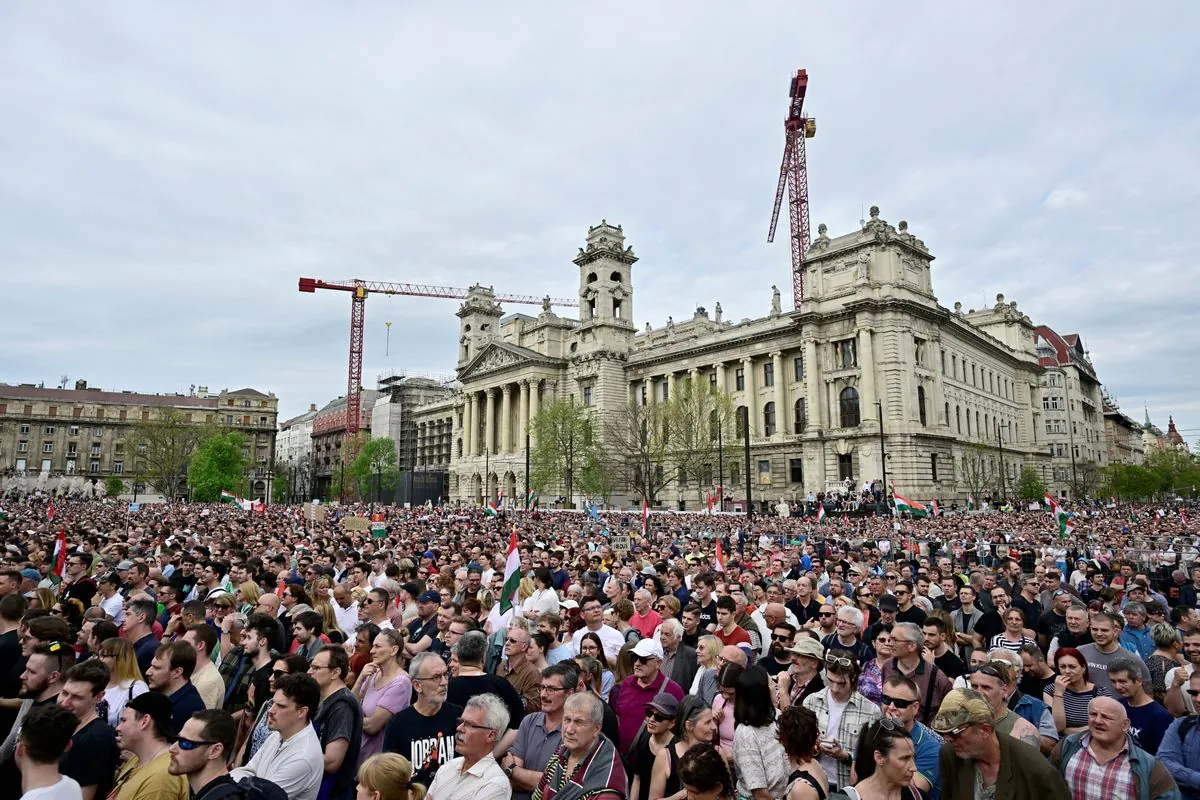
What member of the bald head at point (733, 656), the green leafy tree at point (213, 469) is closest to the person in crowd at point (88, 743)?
the bald head at point (733, 656)

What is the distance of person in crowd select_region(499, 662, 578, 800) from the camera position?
493cm

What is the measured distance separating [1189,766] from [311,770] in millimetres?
5793

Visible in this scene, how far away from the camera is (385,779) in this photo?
368 centimetres

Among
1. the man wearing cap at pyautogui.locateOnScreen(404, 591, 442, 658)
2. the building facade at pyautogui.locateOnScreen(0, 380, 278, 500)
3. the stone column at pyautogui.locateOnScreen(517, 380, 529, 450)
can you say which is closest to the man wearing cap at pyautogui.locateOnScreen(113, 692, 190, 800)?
the man wearing cap at pyautogui.locateOnScreen(404, 591, 442, 658)

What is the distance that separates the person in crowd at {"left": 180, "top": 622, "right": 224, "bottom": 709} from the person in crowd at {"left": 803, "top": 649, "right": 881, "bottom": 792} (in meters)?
4.78

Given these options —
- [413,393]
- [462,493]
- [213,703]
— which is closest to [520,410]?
[462,493]

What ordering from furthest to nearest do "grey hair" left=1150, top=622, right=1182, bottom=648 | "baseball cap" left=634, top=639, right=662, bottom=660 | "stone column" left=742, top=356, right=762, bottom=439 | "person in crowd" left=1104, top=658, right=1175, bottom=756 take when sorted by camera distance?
"stone column" left=742, top=356, right=762, bottom=439, "grey hair" left=1150, top=622, right=1182, bottom=648, "baseball cap" left=634, top=639, right=662, bottom=660, "person in crowd" left=1104, top=658, right=1175, bottom=756

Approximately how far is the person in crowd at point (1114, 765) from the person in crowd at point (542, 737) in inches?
130

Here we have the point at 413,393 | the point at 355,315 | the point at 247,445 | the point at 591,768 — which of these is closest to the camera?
the point at 591,768

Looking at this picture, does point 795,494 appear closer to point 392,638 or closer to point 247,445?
point 392,638

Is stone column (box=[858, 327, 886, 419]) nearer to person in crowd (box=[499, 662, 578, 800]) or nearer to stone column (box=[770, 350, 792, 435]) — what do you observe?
stone column (box=[770, 350, 792, 435])

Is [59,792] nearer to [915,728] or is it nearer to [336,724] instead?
[336,724]

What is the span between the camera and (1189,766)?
4.80 metres

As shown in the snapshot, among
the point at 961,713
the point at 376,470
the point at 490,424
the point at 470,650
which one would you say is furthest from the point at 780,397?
the point at 376,470
